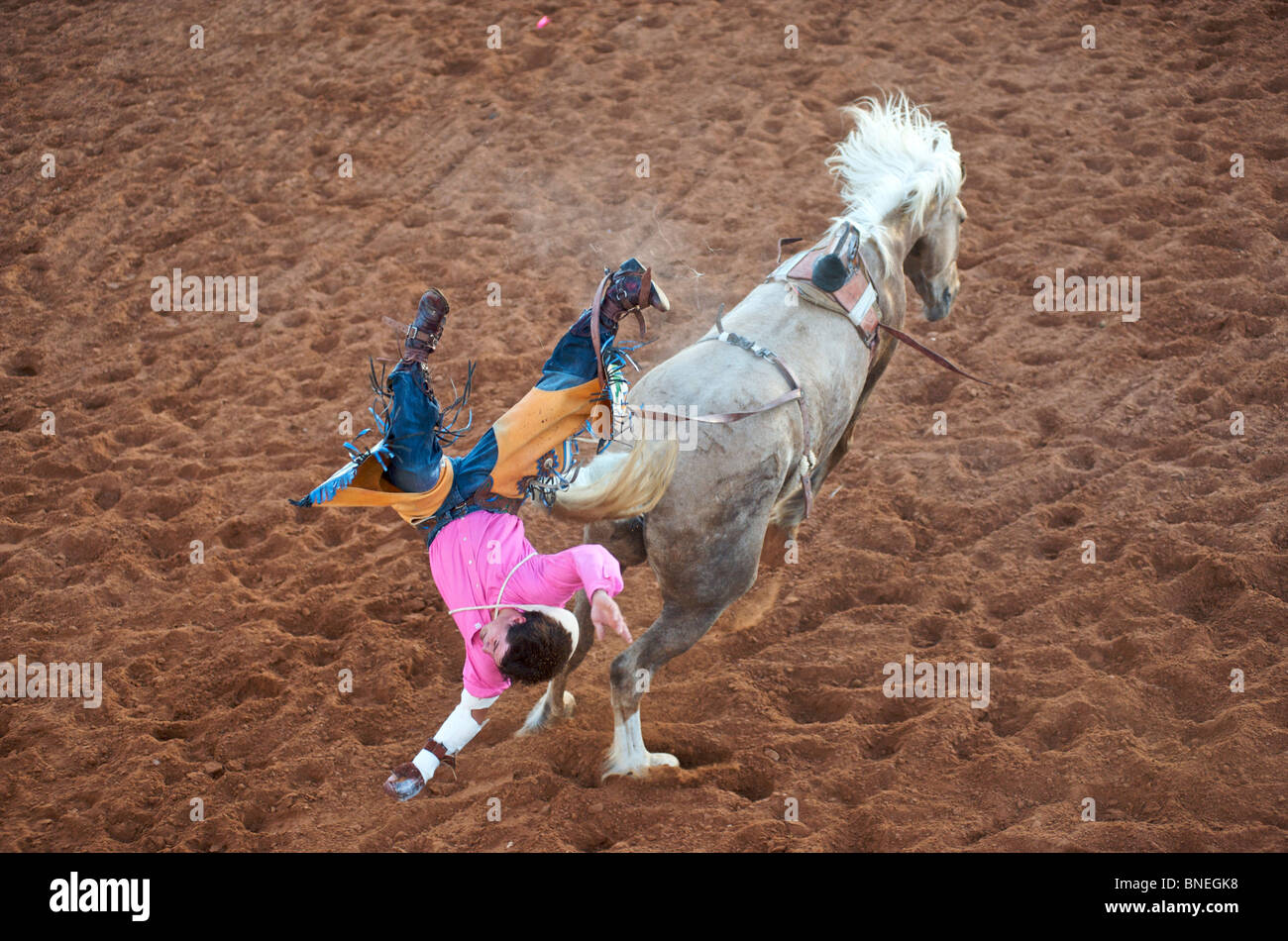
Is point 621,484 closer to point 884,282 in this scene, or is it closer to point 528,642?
point 528,642

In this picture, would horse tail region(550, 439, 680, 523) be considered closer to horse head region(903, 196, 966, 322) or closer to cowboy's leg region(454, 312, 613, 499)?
cowboy's leg region(454, 312, 613, 499)

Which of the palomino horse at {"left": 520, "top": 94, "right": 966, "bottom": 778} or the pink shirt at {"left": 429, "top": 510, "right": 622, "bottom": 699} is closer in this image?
the pink shirt at {"left": 429, "top": 510, "right": 622, "bottom": 699}

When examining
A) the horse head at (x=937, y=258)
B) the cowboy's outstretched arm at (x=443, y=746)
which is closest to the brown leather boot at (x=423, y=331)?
the cowboy's outstretched arm at (x=443, y=746)

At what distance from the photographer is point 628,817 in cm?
367

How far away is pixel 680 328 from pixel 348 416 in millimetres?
2075

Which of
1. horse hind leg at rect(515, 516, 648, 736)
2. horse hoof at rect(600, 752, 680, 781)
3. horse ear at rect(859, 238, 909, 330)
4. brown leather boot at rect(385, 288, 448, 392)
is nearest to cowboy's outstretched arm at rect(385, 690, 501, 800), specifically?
horse hind leg at rect(515, 516, 648, 736)

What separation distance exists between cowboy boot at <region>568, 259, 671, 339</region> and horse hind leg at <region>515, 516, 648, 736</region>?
2.30 feet

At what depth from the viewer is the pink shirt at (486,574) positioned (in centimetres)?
330

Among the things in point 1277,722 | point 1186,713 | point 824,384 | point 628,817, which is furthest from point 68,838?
point 1277,722

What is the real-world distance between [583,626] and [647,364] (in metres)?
2.51

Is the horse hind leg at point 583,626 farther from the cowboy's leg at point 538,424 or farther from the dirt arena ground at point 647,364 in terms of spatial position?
the cowboy's leg at point 538,424

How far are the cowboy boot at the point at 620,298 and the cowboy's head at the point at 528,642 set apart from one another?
1074mm

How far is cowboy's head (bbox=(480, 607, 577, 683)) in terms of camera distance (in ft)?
10.1

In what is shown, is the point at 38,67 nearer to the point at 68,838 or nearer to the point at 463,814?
the point at 68,838
